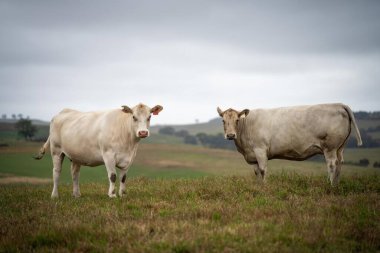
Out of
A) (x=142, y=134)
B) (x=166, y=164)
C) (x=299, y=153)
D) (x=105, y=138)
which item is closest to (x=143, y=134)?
(x=142, y=134)

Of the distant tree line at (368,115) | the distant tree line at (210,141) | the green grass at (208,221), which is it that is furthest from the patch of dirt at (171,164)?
the distant tree line at (368,115)

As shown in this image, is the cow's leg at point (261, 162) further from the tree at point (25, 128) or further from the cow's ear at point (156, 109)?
the tree at point (25, 128)

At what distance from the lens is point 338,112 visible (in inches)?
460

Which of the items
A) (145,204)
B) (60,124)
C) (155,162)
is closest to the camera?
(145,204)

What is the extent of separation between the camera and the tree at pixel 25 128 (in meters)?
96.6

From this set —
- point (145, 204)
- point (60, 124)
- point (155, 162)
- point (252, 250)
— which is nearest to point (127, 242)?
point (252, 250)

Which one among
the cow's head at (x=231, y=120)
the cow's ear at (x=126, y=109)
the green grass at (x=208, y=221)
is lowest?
the green grass at (x=208, y=221)

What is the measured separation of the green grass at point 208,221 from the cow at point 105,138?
112 centimetres

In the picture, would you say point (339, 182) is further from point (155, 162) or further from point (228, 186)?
point (155, 162)

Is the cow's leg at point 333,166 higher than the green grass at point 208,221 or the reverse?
higher

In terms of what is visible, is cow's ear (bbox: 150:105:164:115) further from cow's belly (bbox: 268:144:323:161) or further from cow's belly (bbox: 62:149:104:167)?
cow's belly (bbox: 268:144:323:161)

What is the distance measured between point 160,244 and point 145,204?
319cm

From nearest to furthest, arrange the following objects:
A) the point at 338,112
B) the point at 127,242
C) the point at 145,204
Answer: the point at 127,242 < the point at 145,204 < the point at 338,112

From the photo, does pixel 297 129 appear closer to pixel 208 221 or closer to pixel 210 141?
pixel 208 221
